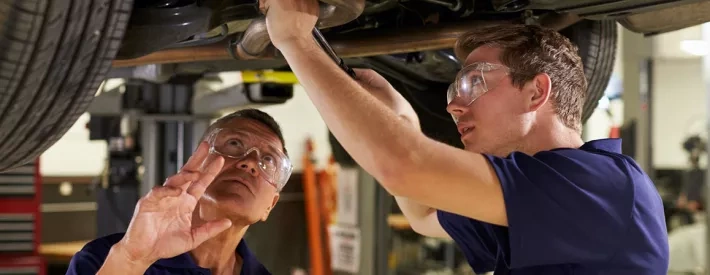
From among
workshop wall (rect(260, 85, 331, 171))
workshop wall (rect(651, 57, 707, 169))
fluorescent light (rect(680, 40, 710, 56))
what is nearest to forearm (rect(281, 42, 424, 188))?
fluorescent light (rect(680, 40, 710, 56))

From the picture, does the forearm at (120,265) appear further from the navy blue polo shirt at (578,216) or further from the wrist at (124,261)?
the navy blue polo shirt at (578,216)

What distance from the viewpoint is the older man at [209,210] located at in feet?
4.58

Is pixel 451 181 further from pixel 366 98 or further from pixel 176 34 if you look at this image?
pixel 176 34

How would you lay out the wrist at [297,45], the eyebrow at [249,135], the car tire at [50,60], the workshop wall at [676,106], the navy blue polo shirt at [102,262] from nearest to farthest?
the car tire at [50,60] < the wrist at [297,45] < the navy blue polo shirt at [102,262] < the eyebrow at [249,135] < the workshop wall at [676,106]

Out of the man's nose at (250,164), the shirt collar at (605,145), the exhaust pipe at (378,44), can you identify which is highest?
the exhaust pipe at (378,44)

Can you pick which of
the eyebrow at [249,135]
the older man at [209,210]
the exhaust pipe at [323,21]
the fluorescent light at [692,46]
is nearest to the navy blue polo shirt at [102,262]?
the older man at [209,210]

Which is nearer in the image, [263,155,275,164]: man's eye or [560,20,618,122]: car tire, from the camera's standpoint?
[263,155,275,164]: man's eye

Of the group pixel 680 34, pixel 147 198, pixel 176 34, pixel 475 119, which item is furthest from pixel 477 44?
pixel 680 34

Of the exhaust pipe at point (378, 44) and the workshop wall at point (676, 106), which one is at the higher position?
the exhaust pipe at point (378, 44)

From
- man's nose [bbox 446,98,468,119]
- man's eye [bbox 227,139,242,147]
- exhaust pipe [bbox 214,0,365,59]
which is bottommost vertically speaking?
man's eye [bbox 227,139,242,147]

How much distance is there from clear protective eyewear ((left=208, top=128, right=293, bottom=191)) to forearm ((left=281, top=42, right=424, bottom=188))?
591 mm

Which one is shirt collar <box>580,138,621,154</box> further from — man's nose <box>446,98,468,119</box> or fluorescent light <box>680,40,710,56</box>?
fluorescent light <box>680,40,710,56</box>

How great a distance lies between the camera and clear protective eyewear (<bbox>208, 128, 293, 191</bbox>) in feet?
5.69

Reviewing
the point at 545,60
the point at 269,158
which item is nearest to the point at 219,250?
the point at 269,158
